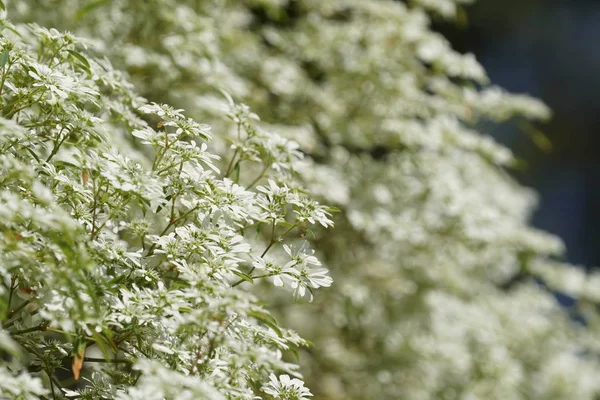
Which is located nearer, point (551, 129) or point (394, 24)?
point (394, 24)

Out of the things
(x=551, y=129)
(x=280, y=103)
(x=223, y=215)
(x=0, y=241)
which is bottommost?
(x=0, y=241)

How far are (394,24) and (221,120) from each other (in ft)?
2.58

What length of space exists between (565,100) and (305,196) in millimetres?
7097

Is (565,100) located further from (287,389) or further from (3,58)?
(3,58)

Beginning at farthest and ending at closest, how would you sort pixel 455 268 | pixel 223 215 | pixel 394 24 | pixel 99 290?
1. pixel 455 268
2. pixel 394 24
3. pixel 223 215
4. pixel 99 290

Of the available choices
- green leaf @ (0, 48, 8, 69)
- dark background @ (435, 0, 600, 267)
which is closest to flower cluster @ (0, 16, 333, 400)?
green leaf @ (0, 48, 8, 69)

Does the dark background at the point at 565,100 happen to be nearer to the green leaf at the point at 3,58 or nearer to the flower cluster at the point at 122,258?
the flower cluster at the point at 122,258

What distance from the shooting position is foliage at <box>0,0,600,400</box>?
109cm

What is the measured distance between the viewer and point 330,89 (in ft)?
9.35

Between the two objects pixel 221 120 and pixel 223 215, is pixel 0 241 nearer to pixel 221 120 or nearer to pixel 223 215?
pixel 223 215

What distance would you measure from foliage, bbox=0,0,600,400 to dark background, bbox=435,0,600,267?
386 cm

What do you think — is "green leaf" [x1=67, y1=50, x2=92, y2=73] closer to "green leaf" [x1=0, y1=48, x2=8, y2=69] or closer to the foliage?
the foliage

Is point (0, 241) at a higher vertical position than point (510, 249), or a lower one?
lower

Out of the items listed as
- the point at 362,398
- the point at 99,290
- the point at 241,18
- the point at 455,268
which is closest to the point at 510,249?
the point at 455,268
